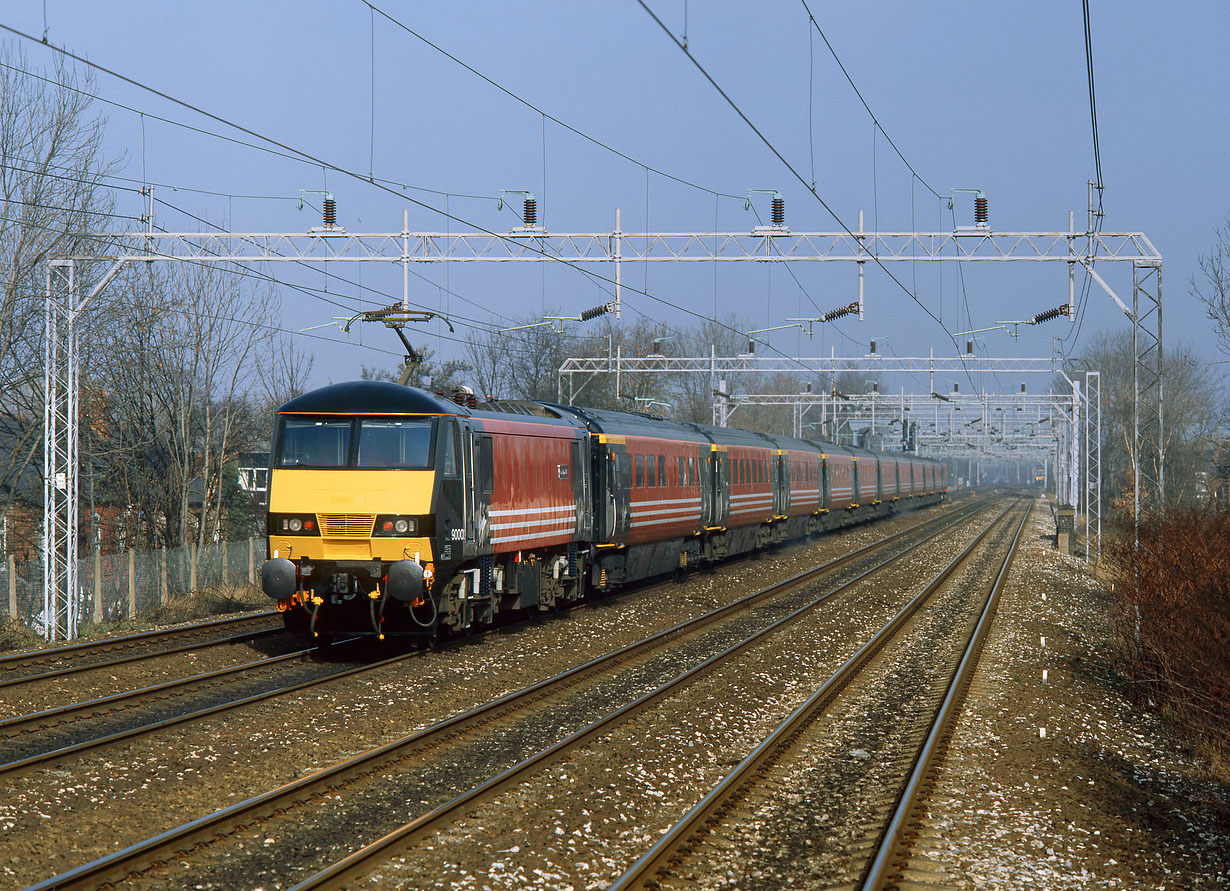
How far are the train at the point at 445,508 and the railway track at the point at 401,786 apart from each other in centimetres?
225

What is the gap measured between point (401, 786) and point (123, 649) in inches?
322

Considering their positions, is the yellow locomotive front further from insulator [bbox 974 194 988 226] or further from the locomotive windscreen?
insulator [bbox 974 194 988 226]

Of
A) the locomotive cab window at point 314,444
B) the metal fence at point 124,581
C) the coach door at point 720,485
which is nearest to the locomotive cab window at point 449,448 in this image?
the locomotive cab window at point 314,444

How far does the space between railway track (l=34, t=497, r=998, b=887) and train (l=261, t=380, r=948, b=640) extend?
2254 mm

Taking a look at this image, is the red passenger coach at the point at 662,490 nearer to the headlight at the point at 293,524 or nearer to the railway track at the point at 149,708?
the railway track at the point at 149,708

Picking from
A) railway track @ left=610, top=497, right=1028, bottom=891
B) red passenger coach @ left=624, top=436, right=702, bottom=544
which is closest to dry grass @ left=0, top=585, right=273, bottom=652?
red passenger coach @ left=624, top=436, right=702, bottom=544

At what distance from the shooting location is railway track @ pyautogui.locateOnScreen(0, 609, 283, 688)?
13.5 metres

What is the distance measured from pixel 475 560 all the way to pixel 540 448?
9.78 ft

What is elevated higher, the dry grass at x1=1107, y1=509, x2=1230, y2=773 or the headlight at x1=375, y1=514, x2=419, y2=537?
the headlight at x1=375, y1=514, x2=419, y2=537

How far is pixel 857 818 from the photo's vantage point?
8.42 m

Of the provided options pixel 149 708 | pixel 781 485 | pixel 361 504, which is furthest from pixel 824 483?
pixel 149 708

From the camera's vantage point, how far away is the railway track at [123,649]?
13484 mm

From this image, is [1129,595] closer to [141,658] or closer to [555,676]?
[555,676]

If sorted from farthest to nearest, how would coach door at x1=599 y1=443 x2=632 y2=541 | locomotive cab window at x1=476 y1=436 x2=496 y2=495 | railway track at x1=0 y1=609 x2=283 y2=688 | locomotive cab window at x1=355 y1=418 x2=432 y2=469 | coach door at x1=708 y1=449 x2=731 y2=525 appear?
coach door at x1=708 y1=449 x2=731 y2=525 < coach door at x1=599 y1=443 x2=632 y2=541 < locomotive cab window at x1=476 y1=436 x2=496 y2=495 < locomotive cab window at x1=355 y1=418 x2=432 y2=469 < railway track at x1=0 y1=609 x2=283 y2=688
